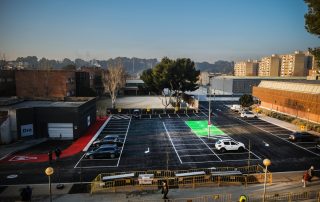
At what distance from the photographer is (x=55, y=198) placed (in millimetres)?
18375

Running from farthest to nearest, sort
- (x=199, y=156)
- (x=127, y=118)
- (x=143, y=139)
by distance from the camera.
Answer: (x=127, y=118), (x=143, y=139), (x=199, y=156)

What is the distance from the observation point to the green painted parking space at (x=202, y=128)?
38156mm

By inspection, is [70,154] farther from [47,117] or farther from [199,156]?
[199,156]

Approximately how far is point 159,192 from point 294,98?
39.9m

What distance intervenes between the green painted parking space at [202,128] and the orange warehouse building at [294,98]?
17.0 m

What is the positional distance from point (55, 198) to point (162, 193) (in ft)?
25.2

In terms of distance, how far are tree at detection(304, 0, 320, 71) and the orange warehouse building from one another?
71.1 ft

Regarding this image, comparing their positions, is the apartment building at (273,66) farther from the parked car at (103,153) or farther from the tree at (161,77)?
the parked car at (103,153)

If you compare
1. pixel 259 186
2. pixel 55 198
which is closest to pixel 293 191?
pixel 259 186

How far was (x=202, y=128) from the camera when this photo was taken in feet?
137

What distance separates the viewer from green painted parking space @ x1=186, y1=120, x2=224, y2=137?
3816 cm

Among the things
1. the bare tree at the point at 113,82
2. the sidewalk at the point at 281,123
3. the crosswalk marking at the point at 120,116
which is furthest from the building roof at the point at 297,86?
the bare tree at the point at 113,82

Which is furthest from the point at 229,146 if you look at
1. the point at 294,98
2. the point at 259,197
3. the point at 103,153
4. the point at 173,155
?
the point at 294,98

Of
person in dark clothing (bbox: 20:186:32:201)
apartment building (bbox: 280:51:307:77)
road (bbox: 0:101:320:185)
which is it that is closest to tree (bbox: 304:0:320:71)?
road (bbox: 0:101:320:185)
